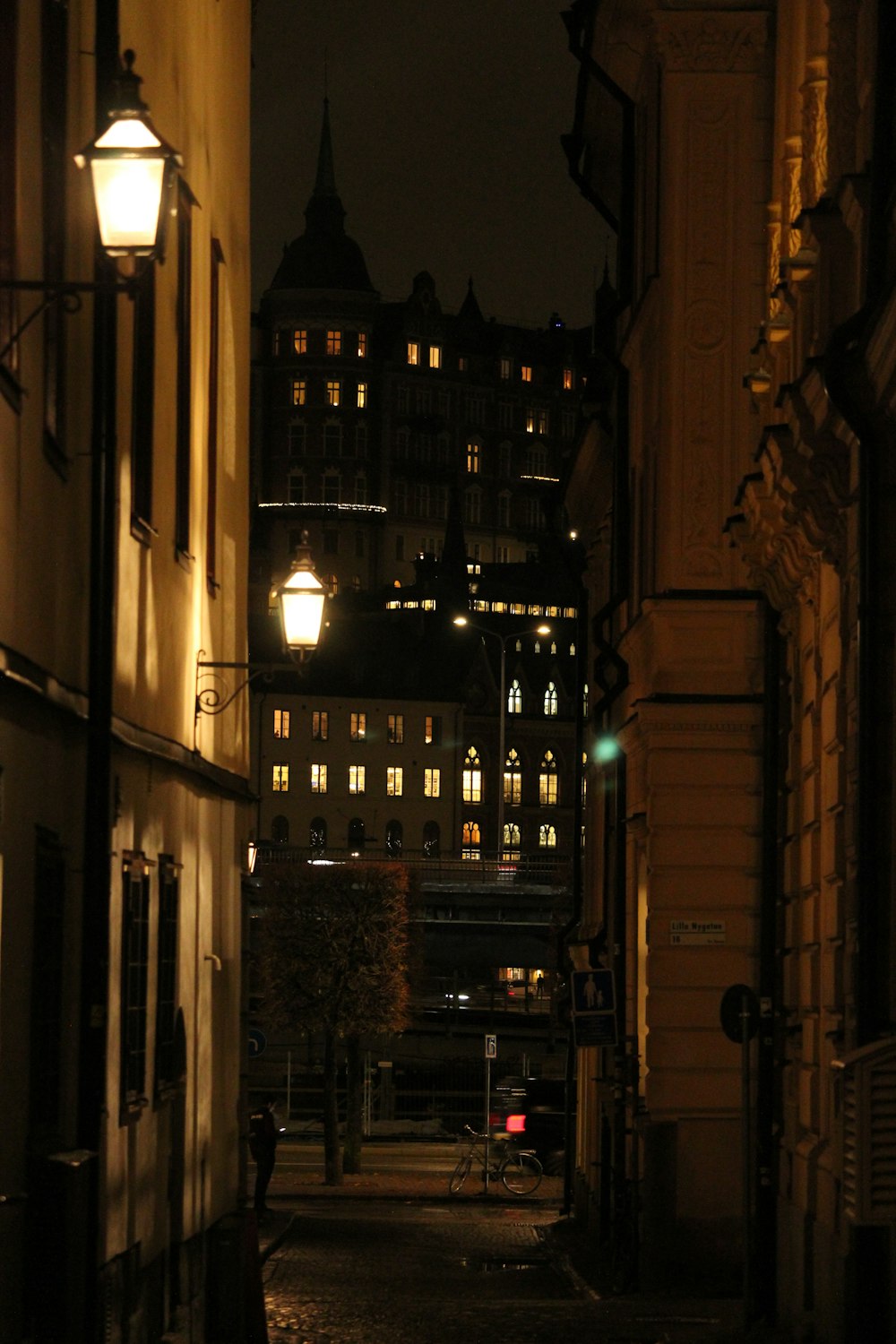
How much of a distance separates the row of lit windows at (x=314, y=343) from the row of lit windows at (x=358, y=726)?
40548 millimetres

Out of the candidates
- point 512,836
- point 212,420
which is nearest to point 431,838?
point 512,836

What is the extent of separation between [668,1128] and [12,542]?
14312 millimetres

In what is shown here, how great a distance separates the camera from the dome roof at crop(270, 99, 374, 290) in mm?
185875

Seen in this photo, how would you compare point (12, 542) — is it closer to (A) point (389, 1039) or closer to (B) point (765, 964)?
(B) point (765, 964)

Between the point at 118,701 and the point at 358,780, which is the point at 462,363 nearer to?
the point at 358,780

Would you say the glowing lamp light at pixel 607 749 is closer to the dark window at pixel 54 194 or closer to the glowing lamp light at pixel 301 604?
the glowing lamp light at pixel 301 604

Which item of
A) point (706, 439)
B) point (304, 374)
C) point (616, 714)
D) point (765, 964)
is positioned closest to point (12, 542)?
point (765, 964)

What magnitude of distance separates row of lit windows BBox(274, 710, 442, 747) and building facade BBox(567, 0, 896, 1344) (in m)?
109

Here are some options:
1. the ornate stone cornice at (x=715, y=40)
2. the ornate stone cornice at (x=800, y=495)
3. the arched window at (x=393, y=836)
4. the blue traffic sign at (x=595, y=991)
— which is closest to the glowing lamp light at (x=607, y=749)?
the blue traffic sign at (x=595, y=991)

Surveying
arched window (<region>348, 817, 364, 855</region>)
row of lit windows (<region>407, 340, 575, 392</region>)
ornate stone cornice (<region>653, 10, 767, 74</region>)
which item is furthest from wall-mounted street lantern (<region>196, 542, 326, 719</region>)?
row of lit windows (<region>407, 340, 575, 392</region>)

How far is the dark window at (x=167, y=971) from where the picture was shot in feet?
52.2

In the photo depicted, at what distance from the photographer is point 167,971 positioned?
53.8ft

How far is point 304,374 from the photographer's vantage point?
584 ft

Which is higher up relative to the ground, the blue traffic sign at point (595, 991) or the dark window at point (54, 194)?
the dark window at point (54, 194)
